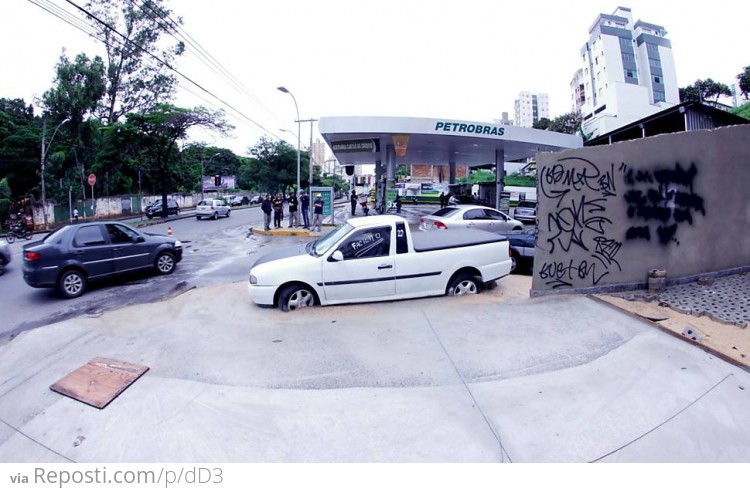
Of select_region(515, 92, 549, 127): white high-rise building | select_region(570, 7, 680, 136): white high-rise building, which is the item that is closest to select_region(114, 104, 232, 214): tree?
select_region(570, 7, 680, 136): white high-rise building

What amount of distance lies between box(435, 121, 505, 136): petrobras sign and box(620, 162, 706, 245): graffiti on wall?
40.5 feet

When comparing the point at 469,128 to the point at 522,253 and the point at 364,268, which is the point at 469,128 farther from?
the point at 364,268

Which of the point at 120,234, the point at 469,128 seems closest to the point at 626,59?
the point at 469,128

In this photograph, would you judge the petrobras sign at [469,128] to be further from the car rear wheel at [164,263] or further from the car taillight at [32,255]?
the car taillight at [32,255]

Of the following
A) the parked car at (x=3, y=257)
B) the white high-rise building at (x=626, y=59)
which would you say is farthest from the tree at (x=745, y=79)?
the parked car at (x=3, y=257)

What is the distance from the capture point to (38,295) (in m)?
7.53

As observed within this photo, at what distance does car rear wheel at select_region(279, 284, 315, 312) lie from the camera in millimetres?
5684

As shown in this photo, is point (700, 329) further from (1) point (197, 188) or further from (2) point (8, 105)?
(1) point (197, 188)

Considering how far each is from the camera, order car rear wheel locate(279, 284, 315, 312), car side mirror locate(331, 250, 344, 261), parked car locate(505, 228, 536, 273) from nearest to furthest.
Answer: car side mirror locate(331, 250, 344, 261) → car rear wheel locate(279, 284, 315, 312) → parked car locate(505, 228, 536, 273)

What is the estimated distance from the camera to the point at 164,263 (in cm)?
918

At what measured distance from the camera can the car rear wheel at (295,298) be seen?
18.6 feet

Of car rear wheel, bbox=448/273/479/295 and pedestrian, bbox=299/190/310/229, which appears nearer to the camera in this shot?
car rear wheel, bbox=448/273/479/295

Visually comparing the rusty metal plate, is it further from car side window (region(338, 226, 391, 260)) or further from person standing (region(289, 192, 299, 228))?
person standing (region(289, 192, 299, 228))

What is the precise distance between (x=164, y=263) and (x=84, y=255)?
190cm
